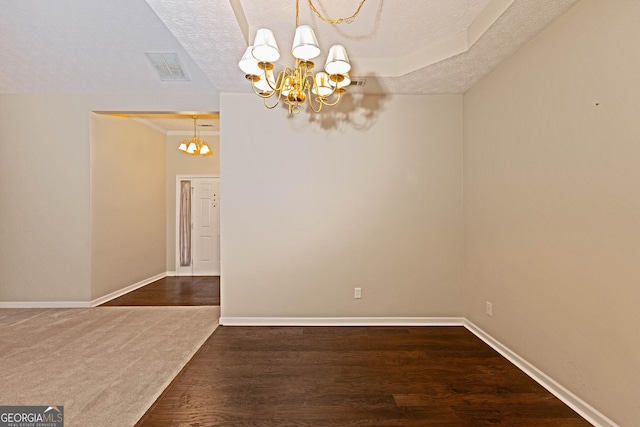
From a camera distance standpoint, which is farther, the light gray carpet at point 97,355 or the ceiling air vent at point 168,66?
the ceiling air vent at point 168,66

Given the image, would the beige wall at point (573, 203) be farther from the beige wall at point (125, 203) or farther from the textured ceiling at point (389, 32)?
the beige wall at point (125, 203)

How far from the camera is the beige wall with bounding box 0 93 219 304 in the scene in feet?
13.7

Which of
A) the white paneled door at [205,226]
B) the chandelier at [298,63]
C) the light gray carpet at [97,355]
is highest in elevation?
the chandelier at [298,63]

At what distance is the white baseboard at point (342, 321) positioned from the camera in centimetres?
361

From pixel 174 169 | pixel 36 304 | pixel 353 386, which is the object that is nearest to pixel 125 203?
pixel 174 169

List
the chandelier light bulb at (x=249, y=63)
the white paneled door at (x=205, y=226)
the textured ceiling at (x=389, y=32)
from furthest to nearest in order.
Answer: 1. the white paneled door at (x=205, y=226)
2. the textured ceiling at (x=389, y=32)
3. the chandelier light bulb at (x=249, y=63)

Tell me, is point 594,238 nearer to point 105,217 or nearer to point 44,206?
point 105,217

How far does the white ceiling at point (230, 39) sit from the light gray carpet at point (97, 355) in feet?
8.94

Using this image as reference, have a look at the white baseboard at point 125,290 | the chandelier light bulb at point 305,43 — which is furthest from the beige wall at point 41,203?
the chandelier light bulb at point 305,43

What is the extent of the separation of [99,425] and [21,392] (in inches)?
33.9

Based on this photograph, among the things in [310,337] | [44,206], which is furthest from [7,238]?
[310,337]

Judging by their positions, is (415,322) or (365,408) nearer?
(365,408)

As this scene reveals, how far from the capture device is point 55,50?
3518mm

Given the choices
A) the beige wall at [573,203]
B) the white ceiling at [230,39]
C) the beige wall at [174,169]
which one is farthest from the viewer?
the beige wall at [174,169]
